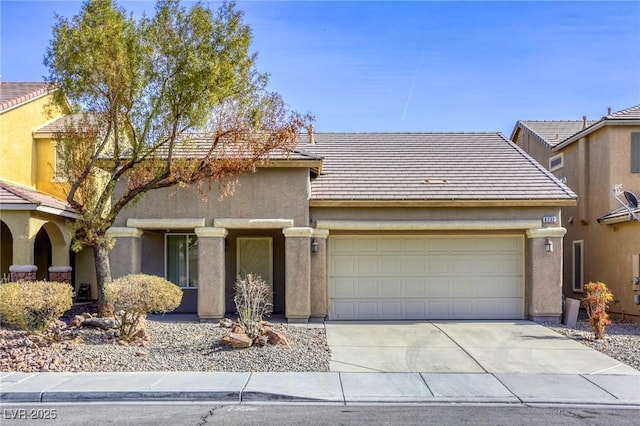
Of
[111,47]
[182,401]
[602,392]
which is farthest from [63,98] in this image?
[602,392]

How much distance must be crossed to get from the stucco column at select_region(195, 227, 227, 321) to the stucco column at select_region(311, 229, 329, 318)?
2228 mm

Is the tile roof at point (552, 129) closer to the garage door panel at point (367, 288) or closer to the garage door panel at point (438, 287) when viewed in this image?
the garage door panel at point (438, 287)

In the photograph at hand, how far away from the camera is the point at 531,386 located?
28.6 ft

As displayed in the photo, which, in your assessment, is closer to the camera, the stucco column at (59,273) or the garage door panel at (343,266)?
the garage door panel at (343,266)

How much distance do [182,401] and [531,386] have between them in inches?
208

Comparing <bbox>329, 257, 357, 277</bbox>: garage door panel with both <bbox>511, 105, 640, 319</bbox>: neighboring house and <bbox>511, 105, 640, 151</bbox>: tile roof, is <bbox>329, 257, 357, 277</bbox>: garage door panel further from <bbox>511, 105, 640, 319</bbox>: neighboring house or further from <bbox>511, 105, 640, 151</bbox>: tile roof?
<bbox>511, 105, 640, 151</bbox>: tile roof

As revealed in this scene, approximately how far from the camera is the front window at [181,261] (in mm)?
15602

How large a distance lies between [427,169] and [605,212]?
5.31 m

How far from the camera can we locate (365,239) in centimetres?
1473

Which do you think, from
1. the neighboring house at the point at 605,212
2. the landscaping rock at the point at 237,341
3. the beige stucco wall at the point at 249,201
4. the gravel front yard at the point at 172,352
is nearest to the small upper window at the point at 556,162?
the neighboring house at the point at 605,212

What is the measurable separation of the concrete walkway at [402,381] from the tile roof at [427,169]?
13.4ft

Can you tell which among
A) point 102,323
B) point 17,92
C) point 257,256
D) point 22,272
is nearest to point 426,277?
point 257,256

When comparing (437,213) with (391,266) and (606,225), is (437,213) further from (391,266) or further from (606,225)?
(606,225)

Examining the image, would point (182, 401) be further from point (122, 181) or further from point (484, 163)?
point (484, 163)
